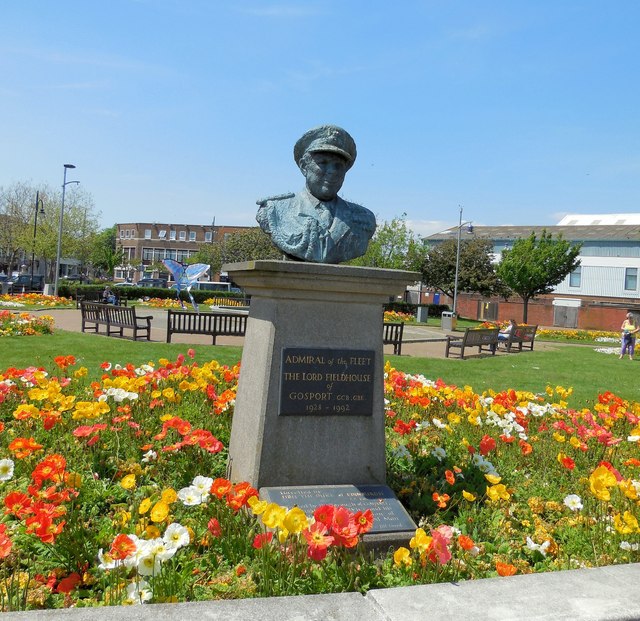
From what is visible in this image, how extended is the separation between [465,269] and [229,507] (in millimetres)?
38788

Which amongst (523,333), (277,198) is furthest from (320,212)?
(523,333)

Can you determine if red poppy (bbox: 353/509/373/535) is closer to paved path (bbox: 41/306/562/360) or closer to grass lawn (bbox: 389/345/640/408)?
grass lawn (bbox: 389/345/640/408)

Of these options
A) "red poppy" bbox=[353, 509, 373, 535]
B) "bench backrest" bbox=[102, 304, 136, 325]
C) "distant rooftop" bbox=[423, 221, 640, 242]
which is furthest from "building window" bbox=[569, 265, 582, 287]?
"red poppy" bbox=[353, 509, 373, 535]

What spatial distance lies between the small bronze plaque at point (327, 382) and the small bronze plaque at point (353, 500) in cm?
49

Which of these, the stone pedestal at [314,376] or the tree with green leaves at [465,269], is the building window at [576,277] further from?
the stone pedestal at [314,376]

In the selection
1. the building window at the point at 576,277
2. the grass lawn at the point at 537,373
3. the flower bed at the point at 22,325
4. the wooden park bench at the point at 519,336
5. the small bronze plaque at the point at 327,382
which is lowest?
the grass lawn at the point at 537,373

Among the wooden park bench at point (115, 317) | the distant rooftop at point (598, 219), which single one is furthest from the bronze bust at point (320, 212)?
the distant rooftop at point (598, 219)

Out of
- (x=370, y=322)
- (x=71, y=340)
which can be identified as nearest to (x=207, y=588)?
(x=370, y=322)

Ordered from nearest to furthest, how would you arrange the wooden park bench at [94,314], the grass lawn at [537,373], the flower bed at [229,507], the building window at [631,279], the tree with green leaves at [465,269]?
the flower bed at [229,507] < the grass lawn at [537,373] < the wooden park bench at [94,314] < the tree with green leaves at [465,269] < the building window at [631,279]

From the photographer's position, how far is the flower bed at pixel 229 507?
2980 millimetres

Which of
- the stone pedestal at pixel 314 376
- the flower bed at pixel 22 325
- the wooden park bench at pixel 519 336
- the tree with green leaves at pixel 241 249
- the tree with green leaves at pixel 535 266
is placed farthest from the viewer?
the tree with green leaves at pixel 241 249

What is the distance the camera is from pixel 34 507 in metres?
2.94

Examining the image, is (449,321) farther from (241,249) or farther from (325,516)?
(241,249)

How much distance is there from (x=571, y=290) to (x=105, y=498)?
173 feet
